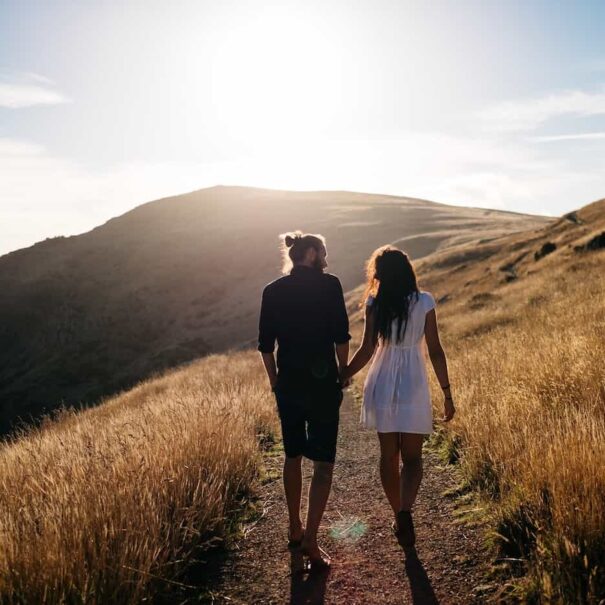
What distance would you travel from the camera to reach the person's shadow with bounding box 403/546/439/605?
3566 mm

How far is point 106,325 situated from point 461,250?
119 ft

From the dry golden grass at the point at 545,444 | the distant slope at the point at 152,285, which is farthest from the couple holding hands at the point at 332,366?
the distant slope at the point at 152,285

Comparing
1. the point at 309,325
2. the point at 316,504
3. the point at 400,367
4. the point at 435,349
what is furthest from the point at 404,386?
the point at 316,504

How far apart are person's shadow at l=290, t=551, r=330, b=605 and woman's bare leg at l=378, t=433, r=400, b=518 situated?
2.69 feet

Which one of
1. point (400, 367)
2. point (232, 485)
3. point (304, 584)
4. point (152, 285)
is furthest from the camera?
point (152, 285)

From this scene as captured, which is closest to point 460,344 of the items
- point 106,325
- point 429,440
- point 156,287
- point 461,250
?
point 429,440

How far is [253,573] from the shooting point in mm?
4133

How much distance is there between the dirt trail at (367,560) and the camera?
3.70 metres

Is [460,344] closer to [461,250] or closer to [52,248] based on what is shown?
[461,250]

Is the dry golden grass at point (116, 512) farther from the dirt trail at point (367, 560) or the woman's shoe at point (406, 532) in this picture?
the woman's shoe at point (406, 532)

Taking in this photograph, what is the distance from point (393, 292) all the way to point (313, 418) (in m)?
1.17

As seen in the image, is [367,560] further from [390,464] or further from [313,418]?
[313,418]

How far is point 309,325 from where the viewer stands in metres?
Answer: 4.16

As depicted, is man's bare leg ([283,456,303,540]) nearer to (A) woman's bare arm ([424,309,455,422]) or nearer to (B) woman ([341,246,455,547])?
(B) woman ([341,246,455,547])
